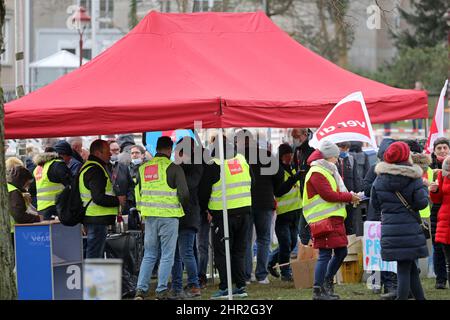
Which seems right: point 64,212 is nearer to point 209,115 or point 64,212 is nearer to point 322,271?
point 209,115

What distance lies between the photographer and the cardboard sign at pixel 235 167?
12.3 m

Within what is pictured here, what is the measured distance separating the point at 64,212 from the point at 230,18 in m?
3.45

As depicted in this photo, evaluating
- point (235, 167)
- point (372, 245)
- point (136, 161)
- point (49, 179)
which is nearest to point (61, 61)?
point (136, 161)

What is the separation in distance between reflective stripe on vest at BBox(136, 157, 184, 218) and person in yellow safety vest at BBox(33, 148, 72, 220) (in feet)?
5.61

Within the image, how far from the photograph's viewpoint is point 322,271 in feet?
37.6

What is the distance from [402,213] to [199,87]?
8.82ft

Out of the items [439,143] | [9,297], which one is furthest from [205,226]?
A: [9,297]

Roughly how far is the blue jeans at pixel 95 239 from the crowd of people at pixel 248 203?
0.01 metres

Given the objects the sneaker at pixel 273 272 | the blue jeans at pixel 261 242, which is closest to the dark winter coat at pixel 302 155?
the blue jeans at pixel 261 242

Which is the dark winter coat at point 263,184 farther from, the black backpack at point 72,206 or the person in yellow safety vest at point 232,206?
the black backpack at point 72,206

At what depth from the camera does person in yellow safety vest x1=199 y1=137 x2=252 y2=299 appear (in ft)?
40.3

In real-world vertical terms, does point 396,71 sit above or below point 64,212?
above

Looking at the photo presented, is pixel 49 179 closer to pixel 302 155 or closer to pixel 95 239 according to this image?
pixel 95 239

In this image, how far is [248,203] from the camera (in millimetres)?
12297
